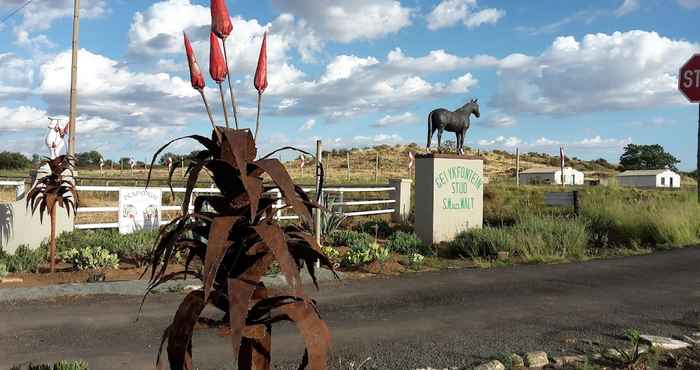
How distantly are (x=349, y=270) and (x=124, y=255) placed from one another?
4.11 metres

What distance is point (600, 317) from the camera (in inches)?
255

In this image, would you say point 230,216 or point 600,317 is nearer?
point 230,216

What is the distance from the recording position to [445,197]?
13070 millimetres

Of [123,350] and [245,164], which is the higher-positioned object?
[245,164]

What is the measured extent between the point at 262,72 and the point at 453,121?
464 inches

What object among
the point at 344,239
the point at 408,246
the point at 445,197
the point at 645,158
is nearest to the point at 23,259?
the point at 344,239

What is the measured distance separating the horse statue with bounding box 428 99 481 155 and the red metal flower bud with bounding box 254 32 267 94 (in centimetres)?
1142

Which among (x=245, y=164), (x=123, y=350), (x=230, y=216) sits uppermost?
(x=245, y=164)

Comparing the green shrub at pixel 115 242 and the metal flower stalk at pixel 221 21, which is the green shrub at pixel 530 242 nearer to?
the green shrub at pixel 115 242

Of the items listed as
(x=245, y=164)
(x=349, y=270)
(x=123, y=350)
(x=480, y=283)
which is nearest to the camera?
(x=245, y=164)

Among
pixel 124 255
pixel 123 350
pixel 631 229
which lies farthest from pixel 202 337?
pixel 631 229

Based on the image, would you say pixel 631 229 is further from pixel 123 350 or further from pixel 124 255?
pixel 123 350

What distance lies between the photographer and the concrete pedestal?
42.3ft

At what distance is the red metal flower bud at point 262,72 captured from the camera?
7.42ft
